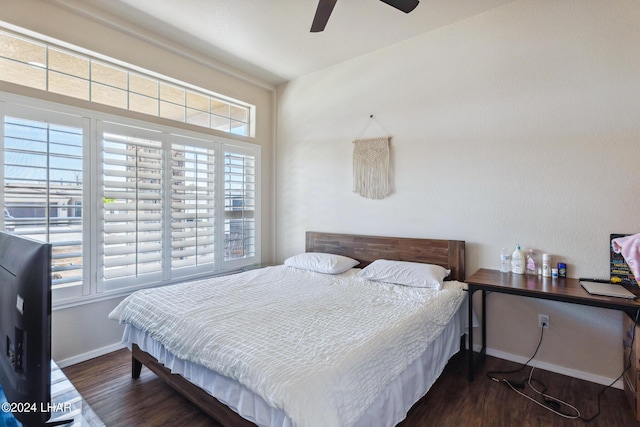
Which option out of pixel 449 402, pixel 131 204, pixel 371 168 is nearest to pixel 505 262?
pixel 449 402

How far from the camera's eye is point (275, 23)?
277 centimetres

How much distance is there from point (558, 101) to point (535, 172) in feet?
1.82

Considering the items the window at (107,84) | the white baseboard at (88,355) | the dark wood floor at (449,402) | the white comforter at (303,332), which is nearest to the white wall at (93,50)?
the white baseboard at (88,355)

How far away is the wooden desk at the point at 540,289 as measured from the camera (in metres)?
1.79

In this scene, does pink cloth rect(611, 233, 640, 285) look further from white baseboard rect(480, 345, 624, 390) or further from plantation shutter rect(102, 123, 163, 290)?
plantation shutter rect(102, 123, 163, 290)

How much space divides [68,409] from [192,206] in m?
2.35

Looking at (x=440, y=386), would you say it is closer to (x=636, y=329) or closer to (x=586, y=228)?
(x=636, y=329)

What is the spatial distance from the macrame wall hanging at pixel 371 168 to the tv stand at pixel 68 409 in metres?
2.77

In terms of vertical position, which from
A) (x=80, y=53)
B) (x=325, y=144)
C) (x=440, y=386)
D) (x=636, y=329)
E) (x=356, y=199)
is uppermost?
(x=80, y=53)

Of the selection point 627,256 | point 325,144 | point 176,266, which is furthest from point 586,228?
point 176,266

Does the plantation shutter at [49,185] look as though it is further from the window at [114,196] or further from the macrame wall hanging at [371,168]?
the macrame wall hanging at [371,168]

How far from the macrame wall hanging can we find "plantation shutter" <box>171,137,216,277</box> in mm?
1623

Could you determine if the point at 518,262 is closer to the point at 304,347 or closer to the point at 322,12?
the point at 304,347

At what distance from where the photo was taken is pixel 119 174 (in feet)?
8.93
